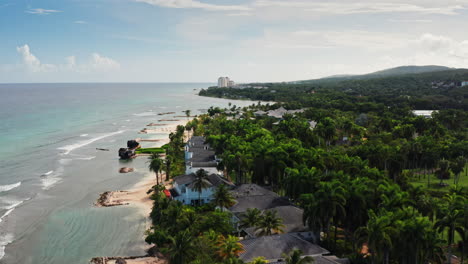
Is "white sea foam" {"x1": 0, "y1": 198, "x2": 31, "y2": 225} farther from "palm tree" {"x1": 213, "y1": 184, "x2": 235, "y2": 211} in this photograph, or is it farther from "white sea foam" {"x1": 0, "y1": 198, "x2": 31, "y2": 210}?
"palm tree" {"x1": 213, "y1": 184, "x2": 235, "y2": 211}

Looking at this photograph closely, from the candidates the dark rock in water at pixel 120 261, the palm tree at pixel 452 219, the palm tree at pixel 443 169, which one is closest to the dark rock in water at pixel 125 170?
the dark rock in water at pixel 120 261

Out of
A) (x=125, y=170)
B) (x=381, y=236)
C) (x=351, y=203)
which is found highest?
(x=381, y=236)

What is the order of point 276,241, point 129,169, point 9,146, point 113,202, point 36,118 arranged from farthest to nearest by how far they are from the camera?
point 36,118 < point 9,146 < point 129,169 < point 113,202 < point 276,241

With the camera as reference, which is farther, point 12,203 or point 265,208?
point 12,203

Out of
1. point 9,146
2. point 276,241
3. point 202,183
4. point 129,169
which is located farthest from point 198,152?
point 9,146

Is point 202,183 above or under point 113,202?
above

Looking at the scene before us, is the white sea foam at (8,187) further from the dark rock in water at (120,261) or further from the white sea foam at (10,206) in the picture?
the dark rock in water at (120,261)

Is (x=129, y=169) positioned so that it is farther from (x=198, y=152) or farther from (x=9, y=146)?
(x=9, y=146)

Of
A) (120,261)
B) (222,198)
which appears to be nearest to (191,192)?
(222,198)

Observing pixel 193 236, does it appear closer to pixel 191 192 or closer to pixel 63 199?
pixel 191 192
